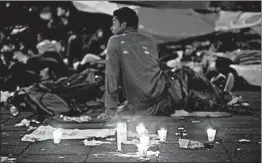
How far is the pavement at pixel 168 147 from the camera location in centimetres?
534

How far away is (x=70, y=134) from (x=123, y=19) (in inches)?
96.9

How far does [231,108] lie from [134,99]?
6.33 ft

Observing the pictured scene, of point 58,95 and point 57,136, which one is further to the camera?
point 58,95

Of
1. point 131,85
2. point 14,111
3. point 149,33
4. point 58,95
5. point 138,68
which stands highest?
point 149,33

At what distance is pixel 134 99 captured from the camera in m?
8.20

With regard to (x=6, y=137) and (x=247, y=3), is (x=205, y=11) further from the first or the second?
(x=6, y=137)

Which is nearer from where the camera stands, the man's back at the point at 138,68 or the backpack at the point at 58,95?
the man's back at the point at 138,68

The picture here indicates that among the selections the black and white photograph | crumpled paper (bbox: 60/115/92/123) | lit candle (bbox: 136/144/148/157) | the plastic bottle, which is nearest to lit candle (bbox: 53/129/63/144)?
the black and white photograph

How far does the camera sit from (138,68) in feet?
26.5

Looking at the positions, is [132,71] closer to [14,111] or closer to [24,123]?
[24,123]

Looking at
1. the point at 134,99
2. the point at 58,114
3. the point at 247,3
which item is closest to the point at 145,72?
the point at 134,99

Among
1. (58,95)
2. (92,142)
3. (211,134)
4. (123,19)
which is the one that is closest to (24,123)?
(58,95)

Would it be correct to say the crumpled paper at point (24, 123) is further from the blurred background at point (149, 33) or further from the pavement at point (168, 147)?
the blurred background at point (149, 33)

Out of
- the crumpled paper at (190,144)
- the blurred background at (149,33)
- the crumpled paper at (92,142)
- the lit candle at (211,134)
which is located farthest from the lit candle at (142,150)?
the blurred background at (149,33)
